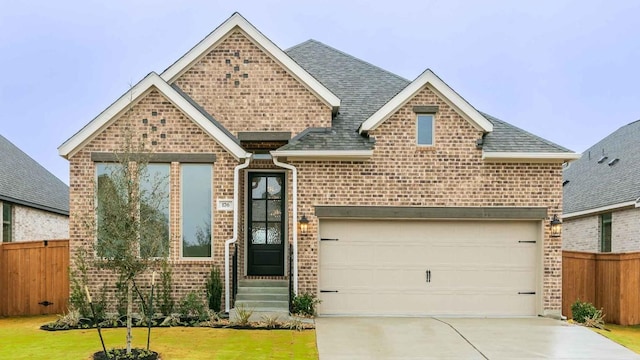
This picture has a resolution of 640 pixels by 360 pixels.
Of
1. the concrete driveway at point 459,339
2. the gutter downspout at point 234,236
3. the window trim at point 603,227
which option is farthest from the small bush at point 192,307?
the window trim at point 603,227

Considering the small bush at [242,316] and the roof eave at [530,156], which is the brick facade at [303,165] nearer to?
the roof eave at [530,156]

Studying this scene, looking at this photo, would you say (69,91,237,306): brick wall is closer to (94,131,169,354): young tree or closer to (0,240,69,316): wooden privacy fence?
(0,240,69,316): wooden privacy fence

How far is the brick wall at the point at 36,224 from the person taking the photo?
60.9 ft

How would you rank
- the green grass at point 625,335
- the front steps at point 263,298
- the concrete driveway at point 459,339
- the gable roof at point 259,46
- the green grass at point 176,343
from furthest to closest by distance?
the gable roof at point 259,46
the front steps at point 263,298
the green grass at point 625,335
the concrete driveway at point 459,339
the green grass at point 176,343

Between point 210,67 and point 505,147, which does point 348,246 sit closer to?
point 505,147

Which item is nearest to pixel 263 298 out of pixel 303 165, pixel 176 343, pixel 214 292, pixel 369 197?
pixel 214 292

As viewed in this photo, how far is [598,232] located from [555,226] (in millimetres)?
6792

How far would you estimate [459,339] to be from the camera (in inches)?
412

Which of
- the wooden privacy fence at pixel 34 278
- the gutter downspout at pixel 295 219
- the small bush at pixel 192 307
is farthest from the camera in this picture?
the wooden privacy fence at pixel 34 278

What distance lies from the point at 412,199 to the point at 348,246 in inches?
72.9

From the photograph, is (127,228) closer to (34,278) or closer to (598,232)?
(34,278)

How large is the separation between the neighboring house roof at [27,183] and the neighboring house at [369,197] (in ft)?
25.7

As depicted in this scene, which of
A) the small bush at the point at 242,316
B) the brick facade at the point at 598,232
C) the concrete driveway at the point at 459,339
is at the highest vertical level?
the brick facade at the point at 598,232

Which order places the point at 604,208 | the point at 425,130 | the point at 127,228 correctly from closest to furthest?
the point at 127,228 < the point at 425,130 < the point at 604,208
